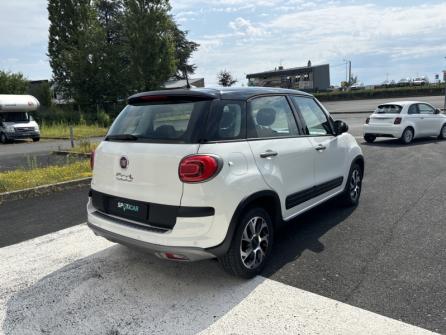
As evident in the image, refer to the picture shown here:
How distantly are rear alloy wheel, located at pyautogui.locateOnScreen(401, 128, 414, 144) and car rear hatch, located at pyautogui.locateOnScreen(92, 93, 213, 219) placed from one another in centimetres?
1176

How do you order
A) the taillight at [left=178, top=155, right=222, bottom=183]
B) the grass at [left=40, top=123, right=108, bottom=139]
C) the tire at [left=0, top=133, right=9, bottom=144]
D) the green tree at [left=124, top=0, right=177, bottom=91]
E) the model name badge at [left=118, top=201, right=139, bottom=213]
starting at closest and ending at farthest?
the taillight at [left=178, top=155, right=222, bottom=183], the model name badge at [left=118, top=201, right=139, bottom=213], the tire at [left=0, top=133, right=9, bottom=144], the grass at [left=40, top=123, right=108, bottom=139], the green tree at [left=124, top=0, right=177, bottom=91]

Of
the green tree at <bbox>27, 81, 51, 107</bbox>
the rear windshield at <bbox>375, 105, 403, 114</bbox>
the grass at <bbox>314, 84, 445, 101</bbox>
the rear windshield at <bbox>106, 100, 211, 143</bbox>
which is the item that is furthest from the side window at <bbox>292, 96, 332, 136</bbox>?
the grass at <bbox>314, 84, 445, 101</bbox>

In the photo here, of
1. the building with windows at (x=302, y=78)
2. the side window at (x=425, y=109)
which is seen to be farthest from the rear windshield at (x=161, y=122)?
the building with windows at (x=302, y=78)

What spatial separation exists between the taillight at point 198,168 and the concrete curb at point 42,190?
5281 mm

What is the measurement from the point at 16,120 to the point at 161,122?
21.4 meters

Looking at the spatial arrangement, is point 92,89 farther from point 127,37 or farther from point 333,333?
point 333,333

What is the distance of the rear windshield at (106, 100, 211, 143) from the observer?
3340mm

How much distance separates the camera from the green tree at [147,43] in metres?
30.8

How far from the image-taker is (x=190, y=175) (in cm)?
312

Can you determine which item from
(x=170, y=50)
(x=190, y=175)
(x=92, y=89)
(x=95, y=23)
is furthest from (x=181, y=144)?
(x=95, y=23)

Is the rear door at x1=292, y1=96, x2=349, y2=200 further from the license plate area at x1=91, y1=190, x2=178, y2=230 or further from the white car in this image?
the white car

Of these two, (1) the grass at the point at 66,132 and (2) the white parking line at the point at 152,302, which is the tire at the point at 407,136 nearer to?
(2) the white parking line at the point at 152,302

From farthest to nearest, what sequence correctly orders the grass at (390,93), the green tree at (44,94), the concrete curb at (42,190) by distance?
the grass at (390,93), the green tree at (44,94), the concrete curb at (42,190)

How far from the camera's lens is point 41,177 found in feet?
27.3
